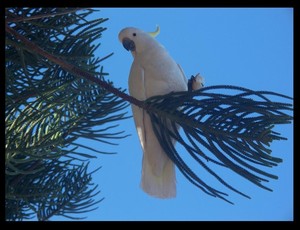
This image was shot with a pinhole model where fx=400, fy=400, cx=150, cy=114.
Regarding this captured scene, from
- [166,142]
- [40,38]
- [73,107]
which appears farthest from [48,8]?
[166,142]

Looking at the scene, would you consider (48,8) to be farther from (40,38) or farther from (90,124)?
(90,124)

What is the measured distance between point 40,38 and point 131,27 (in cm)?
33

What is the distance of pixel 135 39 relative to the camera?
119cm

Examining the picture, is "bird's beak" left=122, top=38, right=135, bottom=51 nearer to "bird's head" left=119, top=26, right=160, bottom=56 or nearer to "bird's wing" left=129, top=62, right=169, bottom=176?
"bird's head" left=119, top=26, right=160, bottom=56

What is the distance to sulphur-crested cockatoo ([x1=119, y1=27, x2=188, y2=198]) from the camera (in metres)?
1.03

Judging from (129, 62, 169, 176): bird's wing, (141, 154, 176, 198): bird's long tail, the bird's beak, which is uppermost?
the bird's beak

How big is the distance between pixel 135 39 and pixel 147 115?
29 centimetres

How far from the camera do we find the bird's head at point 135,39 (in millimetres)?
1173

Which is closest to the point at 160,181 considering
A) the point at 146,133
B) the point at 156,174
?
the point at 156,174

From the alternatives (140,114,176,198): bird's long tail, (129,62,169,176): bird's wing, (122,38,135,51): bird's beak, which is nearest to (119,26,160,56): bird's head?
(122,38,135,51): bird's beak

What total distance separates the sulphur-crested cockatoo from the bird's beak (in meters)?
0.09
